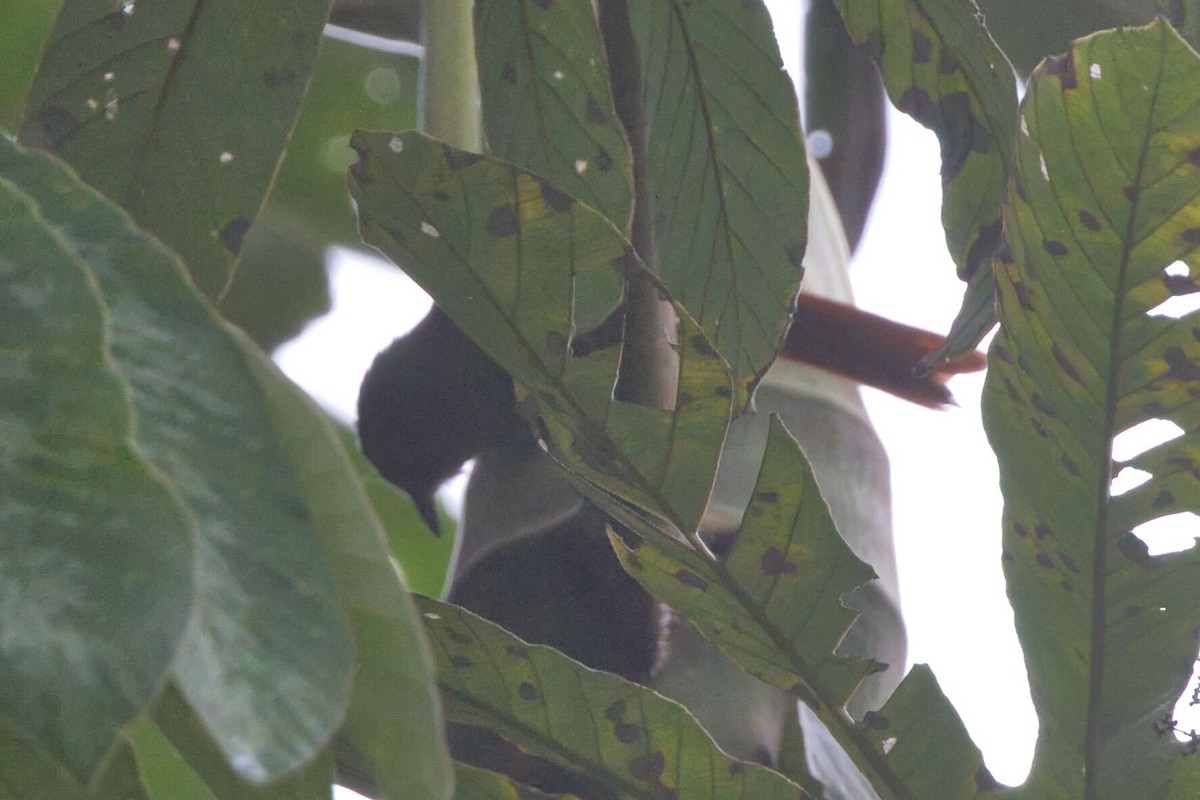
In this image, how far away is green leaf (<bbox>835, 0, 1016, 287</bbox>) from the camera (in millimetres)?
635

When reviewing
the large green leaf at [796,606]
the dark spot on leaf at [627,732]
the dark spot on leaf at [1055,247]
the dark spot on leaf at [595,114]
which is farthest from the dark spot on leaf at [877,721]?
the dark spot on leaf at [595,114]

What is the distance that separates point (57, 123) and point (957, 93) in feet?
1.54

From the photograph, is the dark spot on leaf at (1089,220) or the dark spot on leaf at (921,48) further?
the dark spot on leaf at (921,48)

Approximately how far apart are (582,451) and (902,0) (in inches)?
13.6

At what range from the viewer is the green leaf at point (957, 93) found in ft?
2.08

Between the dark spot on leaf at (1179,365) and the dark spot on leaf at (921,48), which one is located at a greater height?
the dark spot on leaf at (921,48)

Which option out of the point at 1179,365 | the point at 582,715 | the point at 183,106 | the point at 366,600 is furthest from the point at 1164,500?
the point at 183,106

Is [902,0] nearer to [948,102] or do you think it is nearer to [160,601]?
[948,102]

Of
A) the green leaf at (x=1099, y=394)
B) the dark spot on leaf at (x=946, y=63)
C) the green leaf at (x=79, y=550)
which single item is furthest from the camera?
the dark spot on leaf at (x=946, y=63)

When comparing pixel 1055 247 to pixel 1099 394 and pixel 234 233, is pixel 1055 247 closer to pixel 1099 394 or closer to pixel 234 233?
pixel 1099 394

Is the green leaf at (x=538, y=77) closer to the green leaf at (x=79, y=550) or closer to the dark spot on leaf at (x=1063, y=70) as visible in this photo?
the dark spot on leaf at (x=1063, y=70)

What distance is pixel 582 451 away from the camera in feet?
1.55

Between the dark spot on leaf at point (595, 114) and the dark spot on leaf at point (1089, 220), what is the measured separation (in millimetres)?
238

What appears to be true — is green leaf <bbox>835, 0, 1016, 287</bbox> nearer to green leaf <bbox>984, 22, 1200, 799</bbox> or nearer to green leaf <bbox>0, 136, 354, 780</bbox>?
green leaf <bbox>984, 22, 1200, 799</bbox>
